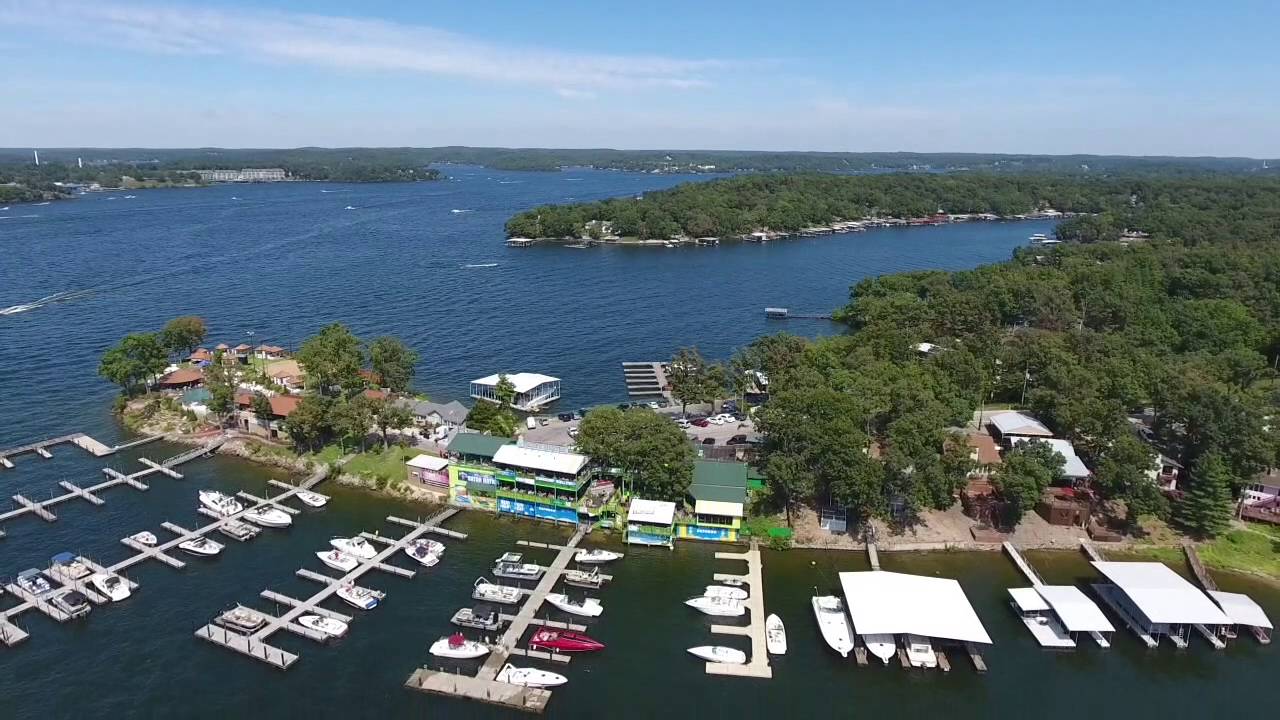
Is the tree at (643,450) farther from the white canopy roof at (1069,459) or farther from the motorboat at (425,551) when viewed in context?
the white canopy roof at (1069,459)

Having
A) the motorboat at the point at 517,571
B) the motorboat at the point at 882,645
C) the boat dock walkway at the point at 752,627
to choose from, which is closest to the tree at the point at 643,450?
the boat dock walkway at the point at 752,627

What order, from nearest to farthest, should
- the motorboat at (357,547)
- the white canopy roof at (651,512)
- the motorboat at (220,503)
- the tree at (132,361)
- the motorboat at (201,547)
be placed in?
the motorboat at (357,547)
the motorboat at (201,547)
the white canopy roof at (651,512)
the motorboat at (220,503)
the tree at (132,361)

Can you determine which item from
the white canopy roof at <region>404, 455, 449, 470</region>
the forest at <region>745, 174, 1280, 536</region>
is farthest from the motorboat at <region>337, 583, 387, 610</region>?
the forest at <region>745, 174, 1280, 536</region>

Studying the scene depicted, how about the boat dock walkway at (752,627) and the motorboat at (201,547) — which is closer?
the boat dock walkway at (752,627)

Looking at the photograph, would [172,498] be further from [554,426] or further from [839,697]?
[839,697]

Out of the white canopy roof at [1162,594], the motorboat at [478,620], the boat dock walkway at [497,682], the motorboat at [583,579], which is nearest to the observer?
the boat dock walkway at [497,682]

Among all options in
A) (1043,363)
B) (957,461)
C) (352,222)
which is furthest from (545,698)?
(352,222)

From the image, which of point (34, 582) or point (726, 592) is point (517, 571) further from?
point (34, 582)

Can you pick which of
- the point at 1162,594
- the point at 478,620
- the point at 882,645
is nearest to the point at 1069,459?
the point at 1162,594
